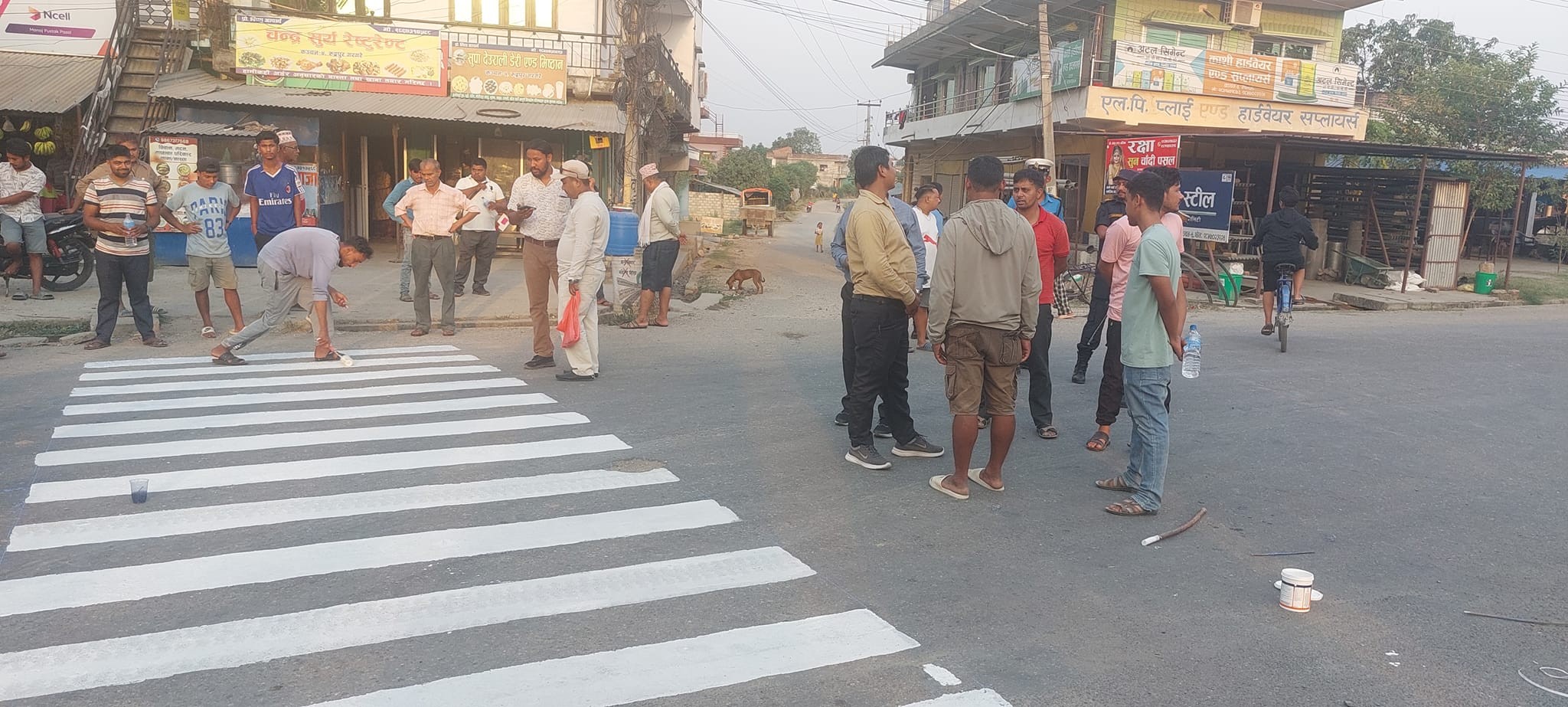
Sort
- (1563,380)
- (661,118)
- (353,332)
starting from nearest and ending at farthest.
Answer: (1563,380) < (353,332) < (661,118)

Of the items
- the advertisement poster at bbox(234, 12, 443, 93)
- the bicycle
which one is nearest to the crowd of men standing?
the bicycle

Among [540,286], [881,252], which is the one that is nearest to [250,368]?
[540,286]

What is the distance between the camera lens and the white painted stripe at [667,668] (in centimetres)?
330

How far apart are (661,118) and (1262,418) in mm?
19472

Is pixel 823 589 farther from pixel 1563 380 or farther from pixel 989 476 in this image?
pixel 1563 380

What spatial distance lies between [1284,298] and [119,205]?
1173 cm

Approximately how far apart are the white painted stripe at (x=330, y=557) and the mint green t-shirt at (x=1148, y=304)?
233 centimetres

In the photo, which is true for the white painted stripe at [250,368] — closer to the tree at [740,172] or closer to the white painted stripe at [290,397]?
the white painted stripe at [290,397]

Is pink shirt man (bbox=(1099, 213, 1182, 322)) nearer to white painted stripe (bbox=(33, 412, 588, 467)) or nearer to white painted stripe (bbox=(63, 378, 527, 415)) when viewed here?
white painted stripe (bbox=(33, 412, 588, 467))

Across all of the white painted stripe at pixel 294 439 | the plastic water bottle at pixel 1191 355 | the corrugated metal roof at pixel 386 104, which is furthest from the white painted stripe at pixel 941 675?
the corrugated metal roof at pixel 386 104

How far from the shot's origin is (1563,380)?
10.0 meters

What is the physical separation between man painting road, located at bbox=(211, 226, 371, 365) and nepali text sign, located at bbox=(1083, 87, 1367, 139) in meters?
18.8

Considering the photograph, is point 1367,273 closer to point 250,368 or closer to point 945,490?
point 945,490

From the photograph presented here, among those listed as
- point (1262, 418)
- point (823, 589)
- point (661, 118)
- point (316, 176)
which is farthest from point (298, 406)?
point (661, 118)
